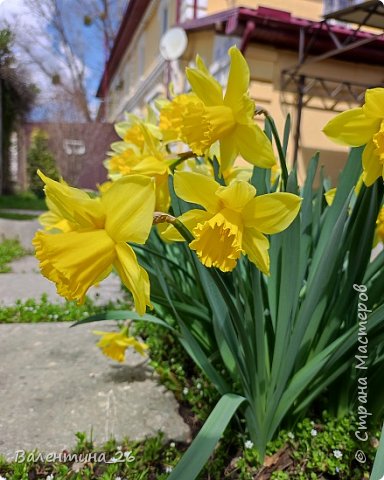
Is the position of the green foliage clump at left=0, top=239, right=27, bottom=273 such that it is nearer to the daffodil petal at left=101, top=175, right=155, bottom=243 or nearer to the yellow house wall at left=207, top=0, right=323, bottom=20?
the daffodil petal at left=101, top=175, right=155, bottom=243

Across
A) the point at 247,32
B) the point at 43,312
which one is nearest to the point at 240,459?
the point at 43,312

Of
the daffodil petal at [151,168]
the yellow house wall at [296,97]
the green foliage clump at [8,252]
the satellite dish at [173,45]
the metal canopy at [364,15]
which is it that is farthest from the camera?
the yellow house wall at [296,97]

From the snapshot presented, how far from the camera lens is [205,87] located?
0.66 meters

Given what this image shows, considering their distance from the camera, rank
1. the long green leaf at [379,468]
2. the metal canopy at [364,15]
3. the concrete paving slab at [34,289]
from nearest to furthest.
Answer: the long green leaf at [379,468], the concrete paving slab at [34,289], the metal canopy at [364,15]

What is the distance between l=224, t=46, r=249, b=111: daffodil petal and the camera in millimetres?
617

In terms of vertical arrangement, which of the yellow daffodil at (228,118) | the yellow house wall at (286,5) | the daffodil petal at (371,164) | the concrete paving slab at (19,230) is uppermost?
the yellow house wall at (286,5)

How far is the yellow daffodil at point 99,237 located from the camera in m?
0.53

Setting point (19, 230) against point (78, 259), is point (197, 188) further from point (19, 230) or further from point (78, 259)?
point (19, 230)

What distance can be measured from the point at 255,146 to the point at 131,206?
0.82 ft

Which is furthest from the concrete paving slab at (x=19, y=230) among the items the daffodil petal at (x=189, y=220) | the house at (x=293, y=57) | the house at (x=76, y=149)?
the daffodil petal at (x=189, y=220)

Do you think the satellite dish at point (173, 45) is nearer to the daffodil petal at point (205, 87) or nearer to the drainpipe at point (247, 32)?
the drainpipe at point (247, 32)

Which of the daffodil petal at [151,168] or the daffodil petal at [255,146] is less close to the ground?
the daffodil petal at [255,146]

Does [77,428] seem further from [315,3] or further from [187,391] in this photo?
[315,3]

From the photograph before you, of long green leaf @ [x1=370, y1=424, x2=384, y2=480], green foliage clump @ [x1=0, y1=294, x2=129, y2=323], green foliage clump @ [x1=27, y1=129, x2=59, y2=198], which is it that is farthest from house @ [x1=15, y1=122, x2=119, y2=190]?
long green leaf @ [x1=370, y1=424, x2=384, y2=480]
